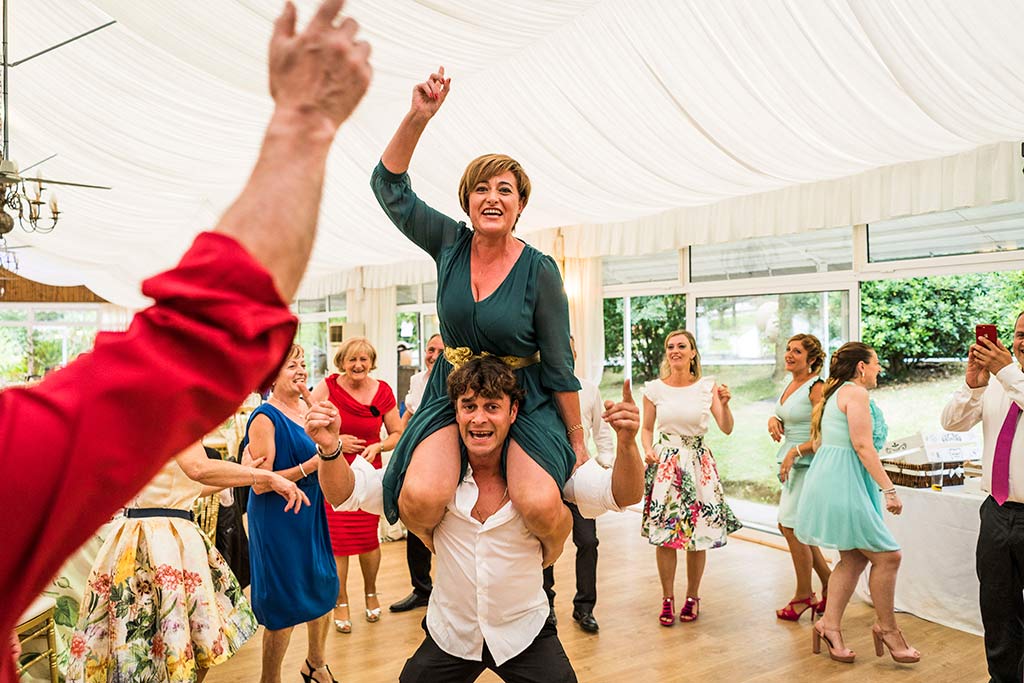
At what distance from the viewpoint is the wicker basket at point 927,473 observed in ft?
16.4

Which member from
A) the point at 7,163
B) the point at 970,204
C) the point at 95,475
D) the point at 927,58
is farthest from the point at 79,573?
the point at 970,204

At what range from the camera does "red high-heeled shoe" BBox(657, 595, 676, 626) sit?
16.4ft

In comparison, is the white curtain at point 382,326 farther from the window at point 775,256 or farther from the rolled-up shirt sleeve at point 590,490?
the rolled-up shirt sleeve at point 590,490

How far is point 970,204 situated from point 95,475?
19.0 feet

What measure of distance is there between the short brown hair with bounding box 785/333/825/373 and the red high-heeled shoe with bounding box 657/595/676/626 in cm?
173

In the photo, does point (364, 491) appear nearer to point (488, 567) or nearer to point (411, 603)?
point (488, 567)

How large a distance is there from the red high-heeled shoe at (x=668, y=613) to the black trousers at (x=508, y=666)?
103 inches

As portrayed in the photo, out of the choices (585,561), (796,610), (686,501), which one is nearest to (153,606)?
(585,561)

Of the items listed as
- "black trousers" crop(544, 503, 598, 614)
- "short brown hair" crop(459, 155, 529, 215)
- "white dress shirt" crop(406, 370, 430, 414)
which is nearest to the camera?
"short brown hair" crop(459, 155, 529, 215)

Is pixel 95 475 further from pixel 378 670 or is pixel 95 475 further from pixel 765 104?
pixel 765 104

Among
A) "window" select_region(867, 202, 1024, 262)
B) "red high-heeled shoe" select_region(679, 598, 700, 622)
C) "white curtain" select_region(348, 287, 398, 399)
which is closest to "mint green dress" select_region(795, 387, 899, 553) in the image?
"red high-heeled shoe" select_region(679, 598, 700, 622)

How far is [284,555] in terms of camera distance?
362 cm

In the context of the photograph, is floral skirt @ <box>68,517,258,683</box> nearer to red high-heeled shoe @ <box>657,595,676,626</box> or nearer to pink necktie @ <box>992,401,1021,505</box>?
red high-heeled shoe @ <box>657,595,676,626</box>

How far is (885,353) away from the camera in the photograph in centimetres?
648
